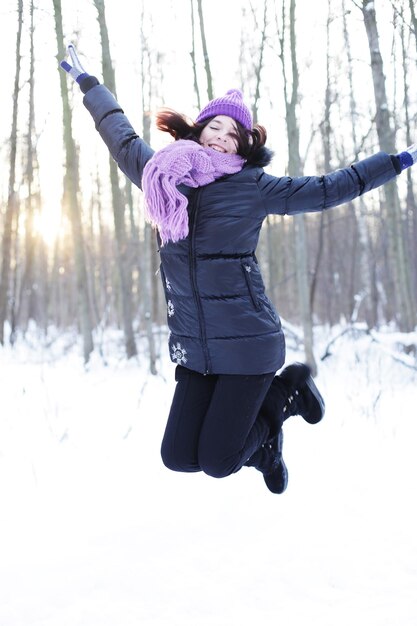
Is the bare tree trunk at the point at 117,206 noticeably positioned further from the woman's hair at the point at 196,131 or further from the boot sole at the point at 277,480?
the boot sole at the point at 277,480

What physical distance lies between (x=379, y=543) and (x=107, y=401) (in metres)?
4.18

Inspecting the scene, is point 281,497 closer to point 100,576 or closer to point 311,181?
point 100,576

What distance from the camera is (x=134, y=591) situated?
2.36 meters

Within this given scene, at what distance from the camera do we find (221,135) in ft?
8.77

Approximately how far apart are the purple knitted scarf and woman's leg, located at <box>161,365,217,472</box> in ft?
2.42

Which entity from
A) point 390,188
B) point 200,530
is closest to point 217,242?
point 200,530

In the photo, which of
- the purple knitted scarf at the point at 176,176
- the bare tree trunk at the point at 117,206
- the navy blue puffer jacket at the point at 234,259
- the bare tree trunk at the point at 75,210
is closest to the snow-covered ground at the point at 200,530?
the navy blue puffer jacket at the point at 234,259

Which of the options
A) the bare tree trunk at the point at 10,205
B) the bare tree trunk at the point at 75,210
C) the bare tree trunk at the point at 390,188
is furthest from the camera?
the bare tree trunk at the point at 10,205

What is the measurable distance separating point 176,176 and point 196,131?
454 mm

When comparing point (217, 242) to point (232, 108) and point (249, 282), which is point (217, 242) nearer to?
point (249, 282)

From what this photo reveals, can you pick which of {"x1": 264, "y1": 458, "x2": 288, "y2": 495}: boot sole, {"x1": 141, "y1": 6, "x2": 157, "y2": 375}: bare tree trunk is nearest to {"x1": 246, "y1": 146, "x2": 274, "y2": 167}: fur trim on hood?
{"x1": 264, "y1": 458, "x2": 288, "y2": 495}: boot sole

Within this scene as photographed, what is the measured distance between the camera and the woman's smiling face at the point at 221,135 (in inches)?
105

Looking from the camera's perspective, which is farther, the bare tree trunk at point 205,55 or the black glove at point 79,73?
the bare tree trunk at point 205,55

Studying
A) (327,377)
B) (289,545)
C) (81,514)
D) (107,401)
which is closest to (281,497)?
(289,545)
